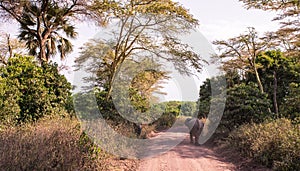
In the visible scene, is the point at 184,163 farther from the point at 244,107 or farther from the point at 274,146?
the point at 244,107

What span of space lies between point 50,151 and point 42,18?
10597 mm

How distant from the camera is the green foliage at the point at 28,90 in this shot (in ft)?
30.9

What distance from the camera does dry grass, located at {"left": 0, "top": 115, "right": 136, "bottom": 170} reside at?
5824mm

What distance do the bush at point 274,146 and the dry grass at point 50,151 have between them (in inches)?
180

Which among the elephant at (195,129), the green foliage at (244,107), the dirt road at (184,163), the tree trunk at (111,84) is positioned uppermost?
the tree trunk at (111,84)

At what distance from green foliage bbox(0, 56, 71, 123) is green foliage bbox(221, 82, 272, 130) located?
8.78m

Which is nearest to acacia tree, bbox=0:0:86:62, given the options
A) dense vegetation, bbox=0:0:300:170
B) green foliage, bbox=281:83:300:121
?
dense vegetation, bbox=0:0:300:170

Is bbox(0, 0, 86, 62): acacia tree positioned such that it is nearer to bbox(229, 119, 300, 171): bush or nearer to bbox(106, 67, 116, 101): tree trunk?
bbox(106, 67, 116, 101): tree trunk

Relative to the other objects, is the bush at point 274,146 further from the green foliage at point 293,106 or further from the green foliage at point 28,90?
the green foliage at point 28,90

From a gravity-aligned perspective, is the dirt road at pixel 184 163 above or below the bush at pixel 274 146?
below

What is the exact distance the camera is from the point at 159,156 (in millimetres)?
10000

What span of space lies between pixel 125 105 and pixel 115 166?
28.9 feet

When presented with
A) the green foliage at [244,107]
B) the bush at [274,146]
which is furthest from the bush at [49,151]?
the green foliage at [244,107]

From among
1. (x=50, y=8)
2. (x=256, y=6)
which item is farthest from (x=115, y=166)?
(x=50, y=8)
